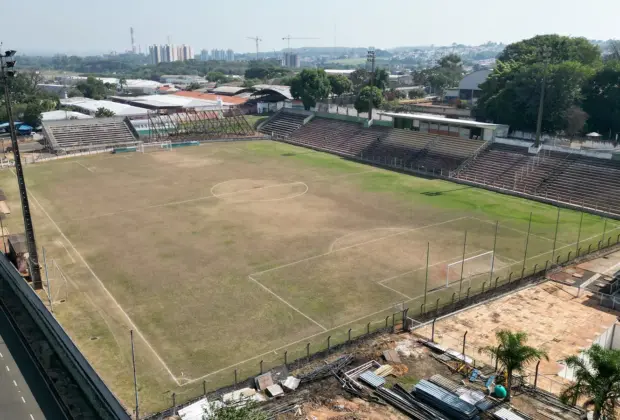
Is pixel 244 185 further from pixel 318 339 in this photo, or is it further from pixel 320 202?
pixel 318 339

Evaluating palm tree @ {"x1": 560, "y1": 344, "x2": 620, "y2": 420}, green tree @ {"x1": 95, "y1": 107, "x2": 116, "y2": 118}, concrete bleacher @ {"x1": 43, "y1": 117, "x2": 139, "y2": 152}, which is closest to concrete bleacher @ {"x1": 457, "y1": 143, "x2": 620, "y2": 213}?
palm tree @ {"x1": 560, "y1": 344, "x2": 620, "y2": 420}

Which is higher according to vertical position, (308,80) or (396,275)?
(308,80)

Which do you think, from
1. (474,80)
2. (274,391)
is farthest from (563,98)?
(474,80)

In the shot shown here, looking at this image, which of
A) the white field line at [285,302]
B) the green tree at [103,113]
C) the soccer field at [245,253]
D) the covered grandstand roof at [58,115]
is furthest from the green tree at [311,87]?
the white field line at [285,302]

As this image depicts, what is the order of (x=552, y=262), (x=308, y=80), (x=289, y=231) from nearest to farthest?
(x=552, y=262) < (x=289, y=231) < (x=308, y=80)

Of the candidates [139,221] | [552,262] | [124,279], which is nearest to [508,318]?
[552,262]

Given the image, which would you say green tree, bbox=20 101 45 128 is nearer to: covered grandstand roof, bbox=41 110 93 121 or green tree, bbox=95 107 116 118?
covered grandstand roof, bbox=41 110 93 121

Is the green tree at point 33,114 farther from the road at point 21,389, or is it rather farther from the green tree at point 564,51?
the green tree at point 564,51

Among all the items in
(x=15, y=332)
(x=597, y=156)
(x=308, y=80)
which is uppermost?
(x=308, y=80)
